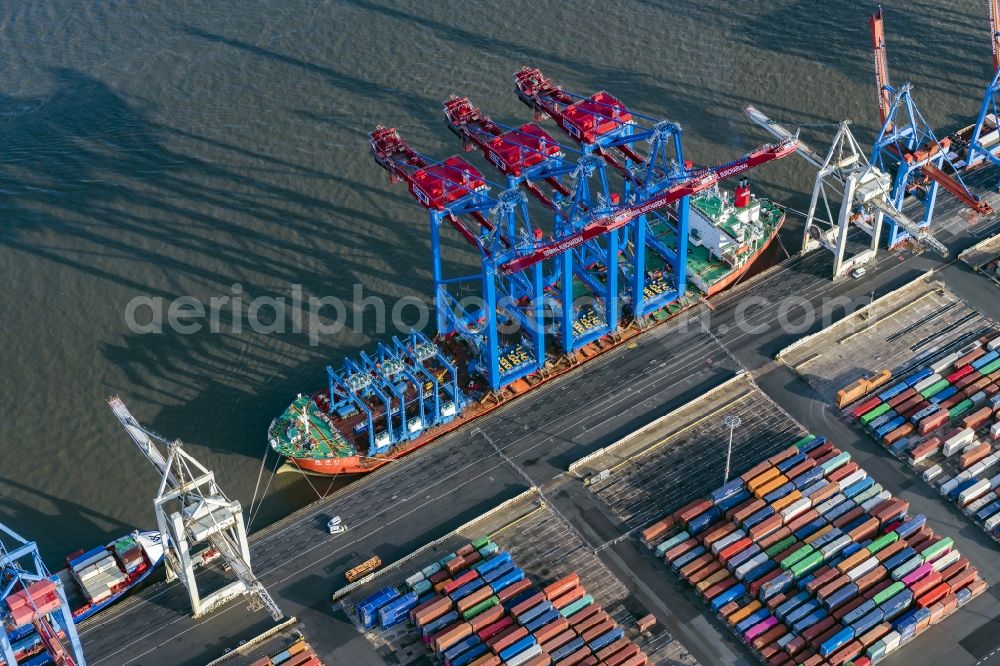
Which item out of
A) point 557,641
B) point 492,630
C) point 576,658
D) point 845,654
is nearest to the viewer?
point 845,654

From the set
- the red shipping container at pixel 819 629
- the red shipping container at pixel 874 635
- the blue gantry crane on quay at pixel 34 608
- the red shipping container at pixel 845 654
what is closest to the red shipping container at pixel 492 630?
the red shipping container at pixel 819 629

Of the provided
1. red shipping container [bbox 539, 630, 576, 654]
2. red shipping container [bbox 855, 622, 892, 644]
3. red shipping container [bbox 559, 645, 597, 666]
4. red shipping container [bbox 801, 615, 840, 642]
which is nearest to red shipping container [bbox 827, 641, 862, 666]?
red shipping container [bbox 855, 622, 892, 644]

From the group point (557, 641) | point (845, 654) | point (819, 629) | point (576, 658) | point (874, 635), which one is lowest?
point (845, 654)

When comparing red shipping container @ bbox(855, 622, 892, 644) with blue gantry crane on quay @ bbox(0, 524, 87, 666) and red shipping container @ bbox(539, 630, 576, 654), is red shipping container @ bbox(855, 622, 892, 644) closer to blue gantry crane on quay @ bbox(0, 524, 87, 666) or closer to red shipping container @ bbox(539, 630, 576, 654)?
red shipping container @ bbox(539, 630, 576, 654)

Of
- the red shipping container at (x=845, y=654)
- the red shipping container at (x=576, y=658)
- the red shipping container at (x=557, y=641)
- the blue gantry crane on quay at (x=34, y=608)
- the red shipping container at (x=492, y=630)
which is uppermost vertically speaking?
the blue gantry crane on quay at (x=34, y=608)

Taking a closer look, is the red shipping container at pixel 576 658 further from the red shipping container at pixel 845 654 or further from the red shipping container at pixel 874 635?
the red shipping container at pixel 874 635

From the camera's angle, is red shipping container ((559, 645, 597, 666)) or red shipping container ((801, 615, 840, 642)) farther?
red shipping container ((801, 615, 840, 642))

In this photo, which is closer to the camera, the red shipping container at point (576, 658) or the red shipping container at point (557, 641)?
the red shipping container at point (576, 658)

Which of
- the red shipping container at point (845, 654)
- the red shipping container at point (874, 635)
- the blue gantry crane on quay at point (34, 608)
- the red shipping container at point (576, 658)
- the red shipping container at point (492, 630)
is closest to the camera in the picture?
the blue gantry crane on quay at point (34, 608)

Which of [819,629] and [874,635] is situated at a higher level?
[819,629]

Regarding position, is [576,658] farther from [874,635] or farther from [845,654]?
[874,635]

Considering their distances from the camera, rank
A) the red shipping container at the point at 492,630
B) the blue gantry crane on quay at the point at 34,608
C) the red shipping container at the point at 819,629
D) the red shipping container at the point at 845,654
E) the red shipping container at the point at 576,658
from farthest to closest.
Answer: the red shipping container at the point at 492,630
the red shipping container at the point at 819,629
the red shipping container at the point at 576,658
the red shipping container at the point at 845,654
the blue gantry crane on quay at the point at 34,608

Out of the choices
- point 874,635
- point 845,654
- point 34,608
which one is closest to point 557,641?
point 845,654
